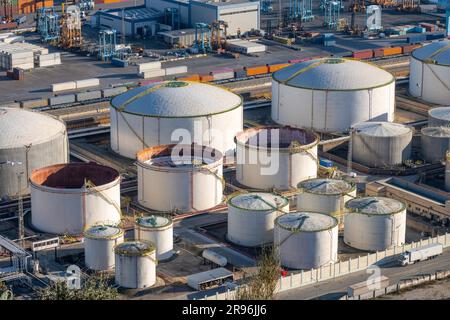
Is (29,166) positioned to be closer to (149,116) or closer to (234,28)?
(149,116)

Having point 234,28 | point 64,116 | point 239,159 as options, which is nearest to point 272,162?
point 239,159

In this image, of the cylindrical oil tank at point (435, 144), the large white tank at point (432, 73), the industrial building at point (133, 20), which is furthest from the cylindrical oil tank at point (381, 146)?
the industrial building at point (133, 20)

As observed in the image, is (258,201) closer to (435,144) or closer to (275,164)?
(275,164)

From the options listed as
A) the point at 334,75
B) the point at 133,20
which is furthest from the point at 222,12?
the point at 334,75

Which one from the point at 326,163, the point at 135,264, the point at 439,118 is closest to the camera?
the point at 135,264

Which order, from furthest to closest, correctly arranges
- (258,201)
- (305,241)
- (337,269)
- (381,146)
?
(381,146) → (258,201) → (305,241) → (337,269)

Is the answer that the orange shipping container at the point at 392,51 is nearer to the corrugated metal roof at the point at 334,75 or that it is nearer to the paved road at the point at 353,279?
the corrugated metal roof at the point at 334,75
